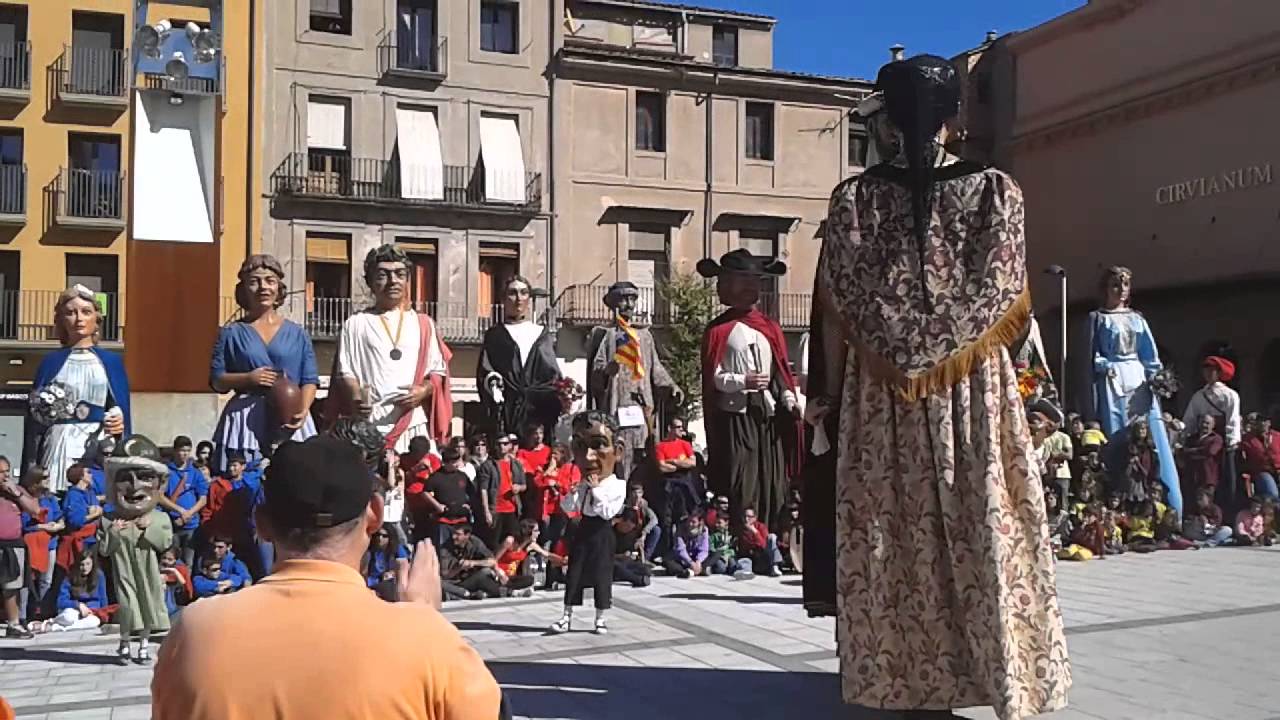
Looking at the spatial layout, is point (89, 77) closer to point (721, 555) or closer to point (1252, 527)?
point (721, 555)

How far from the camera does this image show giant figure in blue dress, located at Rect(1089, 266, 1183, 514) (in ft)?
33.4

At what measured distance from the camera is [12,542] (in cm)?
767

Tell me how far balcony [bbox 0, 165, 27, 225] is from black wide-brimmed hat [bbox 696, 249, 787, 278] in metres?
24.7

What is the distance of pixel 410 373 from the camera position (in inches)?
269

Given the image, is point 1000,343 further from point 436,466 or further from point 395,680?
point 436,466

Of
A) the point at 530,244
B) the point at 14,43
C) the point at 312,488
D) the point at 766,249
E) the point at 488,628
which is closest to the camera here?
the point at 312,488

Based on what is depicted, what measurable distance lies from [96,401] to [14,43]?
2450 cm

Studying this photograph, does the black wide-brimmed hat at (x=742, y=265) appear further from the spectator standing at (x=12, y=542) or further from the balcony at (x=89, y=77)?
the balcony at (x=89, y=77)

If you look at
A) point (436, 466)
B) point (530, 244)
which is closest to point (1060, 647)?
point (436, 466)

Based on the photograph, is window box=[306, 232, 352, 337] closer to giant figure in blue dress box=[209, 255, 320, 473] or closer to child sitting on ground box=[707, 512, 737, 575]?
child sitting on ground box=[707, 512, 737, 575]

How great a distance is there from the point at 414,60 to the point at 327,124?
272 centimetres

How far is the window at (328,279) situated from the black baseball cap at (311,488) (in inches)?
1087

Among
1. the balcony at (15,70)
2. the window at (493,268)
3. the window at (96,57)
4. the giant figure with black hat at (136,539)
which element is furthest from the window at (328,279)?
the giant figure with black hat at (136,539)

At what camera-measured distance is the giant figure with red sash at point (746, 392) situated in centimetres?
758
